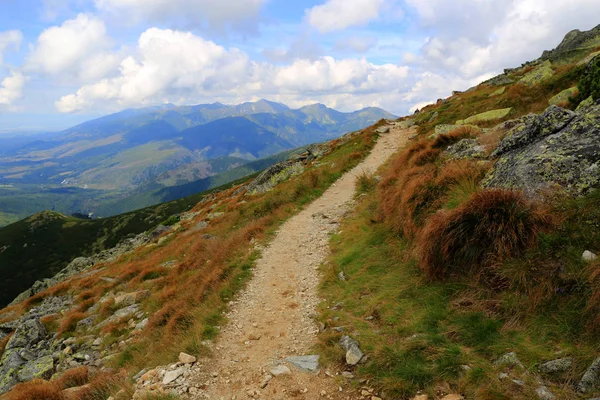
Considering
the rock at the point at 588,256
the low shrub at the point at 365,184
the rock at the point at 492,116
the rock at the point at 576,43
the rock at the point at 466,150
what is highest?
the rock at the point at 576,43

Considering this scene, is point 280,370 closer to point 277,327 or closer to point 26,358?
point 277,327

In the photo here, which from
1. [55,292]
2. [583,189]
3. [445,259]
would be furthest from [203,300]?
[55,292]

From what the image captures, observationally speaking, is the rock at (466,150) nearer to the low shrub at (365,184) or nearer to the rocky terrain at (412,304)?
the rocky terrain at (412,304)

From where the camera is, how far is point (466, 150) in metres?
13.0

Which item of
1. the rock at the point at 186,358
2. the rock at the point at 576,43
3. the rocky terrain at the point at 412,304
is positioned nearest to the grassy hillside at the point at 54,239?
the rocky terrain at the point at 412,304

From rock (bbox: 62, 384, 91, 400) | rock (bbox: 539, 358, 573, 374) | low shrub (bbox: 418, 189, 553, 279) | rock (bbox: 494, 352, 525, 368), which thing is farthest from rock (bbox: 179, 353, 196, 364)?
rock (bbox: 539, 358, 573, 374)

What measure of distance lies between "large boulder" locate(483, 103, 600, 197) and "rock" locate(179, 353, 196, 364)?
976 cm

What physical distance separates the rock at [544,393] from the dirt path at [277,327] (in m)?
3.08

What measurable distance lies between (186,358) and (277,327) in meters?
2.70

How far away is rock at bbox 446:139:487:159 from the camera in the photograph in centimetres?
1226

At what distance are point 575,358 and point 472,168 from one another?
23.9ft

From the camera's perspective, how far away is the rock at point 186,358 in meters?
8.25

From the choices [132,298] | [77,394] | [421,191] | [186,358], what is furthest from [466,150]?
[132,298]

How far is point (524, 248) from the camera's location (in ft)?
23.1
